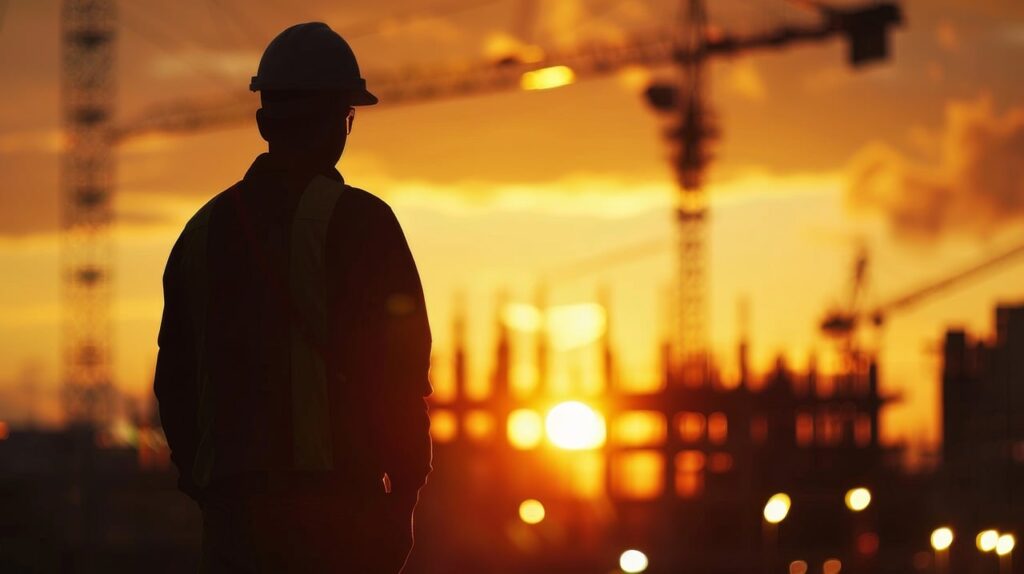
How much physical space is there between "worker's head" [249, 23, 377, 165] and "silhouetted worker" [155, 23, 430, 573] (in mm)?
206

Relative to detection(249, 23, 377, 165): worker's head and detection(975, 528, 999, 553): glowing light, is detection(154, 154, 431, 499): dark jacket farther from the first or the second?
detection(975, 528, 999, 553): glowing light

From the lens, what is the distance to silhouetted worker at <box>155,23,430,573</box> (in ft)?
13.5

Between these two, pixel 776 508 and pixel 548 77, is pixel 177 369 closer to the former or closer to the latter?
pixel 776 508

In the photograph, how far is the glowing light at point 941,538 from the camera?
33.7 meters

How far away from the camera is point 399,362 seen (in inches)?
162

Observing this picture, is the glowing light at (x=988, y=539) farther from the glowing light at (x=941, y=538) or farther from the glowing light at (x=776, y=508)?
the glowing light at (x=776, y=508)

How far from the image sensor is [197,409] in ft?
14.3

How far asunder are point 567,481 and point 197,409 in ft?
455

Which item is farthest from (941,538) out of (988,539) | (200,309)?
(200,309)

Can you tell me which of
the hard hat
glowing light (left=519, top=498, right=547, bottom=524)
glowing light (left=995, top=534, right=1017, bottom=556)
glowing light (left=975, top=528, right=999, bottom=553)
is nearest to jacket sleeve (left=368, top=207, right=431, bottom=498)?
the hard hat

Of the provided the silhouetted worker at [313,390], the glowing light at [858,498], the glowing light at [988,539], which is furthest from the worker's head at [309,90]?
the glowing light at [858,498]

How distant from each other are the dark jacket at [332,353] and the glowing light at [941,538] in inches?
1211

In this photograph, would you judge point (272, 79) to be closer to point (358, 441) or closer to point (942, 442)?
point (358, 441)

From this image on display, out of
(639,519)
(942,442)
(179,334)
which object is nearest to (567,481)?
(639,519)
